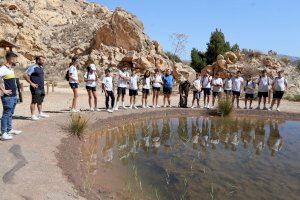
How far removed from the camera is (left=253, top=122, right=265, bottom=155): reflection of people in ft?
30.1

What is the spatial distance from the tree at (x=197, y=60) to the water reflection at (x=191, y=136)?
69.0 ft

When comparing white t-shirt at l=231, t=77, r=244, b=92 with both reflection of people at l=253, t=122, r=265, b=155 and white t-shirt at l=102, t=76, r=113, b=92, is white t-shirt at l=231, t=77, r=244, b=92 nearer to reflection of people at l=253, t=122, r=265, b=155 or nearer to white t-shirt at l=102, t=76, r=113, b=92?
reflection of people at l=253, t=122, r=265, b=155

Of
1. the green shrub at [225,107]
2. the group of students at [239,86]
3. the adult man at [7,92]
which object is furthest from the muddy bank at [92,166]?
the group of students at [239,86]

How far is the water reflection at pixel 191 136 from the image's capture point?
8.81 metres

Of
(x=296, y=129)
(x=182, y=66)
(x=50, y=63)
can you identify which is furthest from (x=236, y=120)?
(x=50, y=63)

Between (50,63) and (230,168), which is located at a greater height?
(50,63)

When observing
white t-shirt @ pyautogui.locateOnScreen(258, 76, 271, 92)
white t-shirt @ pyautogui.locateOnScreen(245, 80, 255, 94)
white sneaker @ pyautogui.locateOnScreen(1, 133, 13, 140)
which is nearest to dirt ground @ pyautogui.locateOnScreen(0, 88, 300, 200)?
white sneaker @ pyautogui.locateOnScreen(1, 133, 13, 140)

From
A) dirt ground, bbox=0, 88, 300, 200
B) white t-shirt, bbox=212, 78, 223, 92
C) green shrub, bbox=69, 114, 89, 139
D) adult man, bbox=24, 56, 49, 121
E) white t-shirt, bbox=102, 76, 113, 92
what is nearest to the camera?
dirt ground, bbox=0, 88, 300, 200

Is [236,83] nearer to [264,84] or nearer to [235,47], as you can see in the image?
[264,84]

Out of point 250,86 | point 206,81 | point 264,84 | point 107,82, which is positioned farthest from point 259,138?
point 107,82

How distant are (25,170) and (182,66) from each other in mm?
19475

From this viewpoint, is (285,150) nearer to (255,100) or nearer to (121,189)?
(121,189)

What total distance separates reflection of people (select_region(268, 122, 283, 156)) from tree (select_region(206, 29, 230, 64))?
2144cm

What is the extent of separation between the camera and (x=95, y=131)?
33.9 ft
